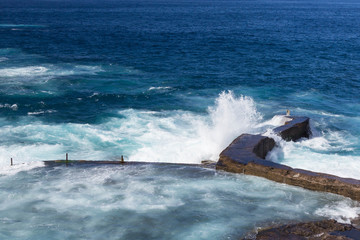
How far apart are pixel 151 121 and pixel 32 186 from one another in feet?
33.7

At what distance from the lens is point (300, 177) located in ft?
47.9

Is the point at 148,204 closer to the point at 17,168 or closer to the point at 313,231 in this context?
the point at 313,231

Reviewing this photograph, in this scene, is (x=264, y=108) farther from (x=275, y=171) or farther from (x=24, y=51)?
(x=24, y=51)

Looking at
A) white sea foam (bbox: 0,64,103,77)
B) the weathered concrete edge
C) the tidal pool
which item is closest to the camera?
the tidal pool

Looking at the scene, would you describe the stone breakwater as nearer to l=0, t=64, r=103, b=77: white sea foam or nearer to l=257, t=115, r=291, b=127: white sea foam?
l=257, t=115, r=291, b=127: white sea foam

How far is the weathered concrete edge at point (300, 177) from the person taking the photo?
13.9 m

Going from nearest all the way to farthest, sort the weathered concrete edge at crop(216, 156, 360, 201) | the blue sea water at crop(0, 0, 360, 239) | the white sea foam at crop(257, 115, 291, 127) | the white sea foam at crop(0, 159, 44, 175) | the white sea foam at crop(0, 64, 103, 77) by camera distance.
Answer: the blue sea water at crop(0, 0, 360, 239) < the weathered concrete edge at crop(216, 156, 360, 201) < the white sea foam at crop(0, 159, 44, 175) < the white sea foam at crop(257, 115, 291, 127) < the white sea foam at crop(0, 64, 103, 77)

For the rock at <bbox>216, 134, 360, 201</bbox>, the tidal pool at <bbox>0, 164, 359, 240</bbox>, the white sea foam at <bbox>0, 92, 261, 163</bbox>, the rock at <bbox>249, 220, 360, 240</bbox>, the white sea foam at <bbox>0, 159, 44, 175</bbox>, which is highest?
the rock at <bbox>216, 134, 360, 201</bbox>

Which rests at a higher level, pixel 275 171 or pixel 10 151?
pixel 275 171

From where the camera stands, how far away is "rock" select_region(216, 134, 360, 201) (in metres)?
14.0

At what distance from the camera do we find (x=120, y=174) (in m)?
15.7

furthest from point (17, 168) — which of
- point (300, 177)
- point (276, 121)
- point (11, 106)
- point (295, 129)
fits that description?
point (276, 121)

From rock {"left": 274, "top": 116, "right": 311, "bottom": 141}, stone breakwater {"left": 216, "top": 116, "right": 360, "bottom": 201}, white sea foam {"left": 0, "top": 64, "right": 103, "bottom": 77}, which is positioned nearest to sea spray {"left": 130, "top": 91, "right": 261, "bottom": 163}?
rock {"left": 274, "top": 116, "right": 311, "bottom": 141}

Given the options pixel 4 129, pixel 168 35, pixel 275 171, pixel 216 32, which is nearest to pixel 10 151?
pixel 4 129
